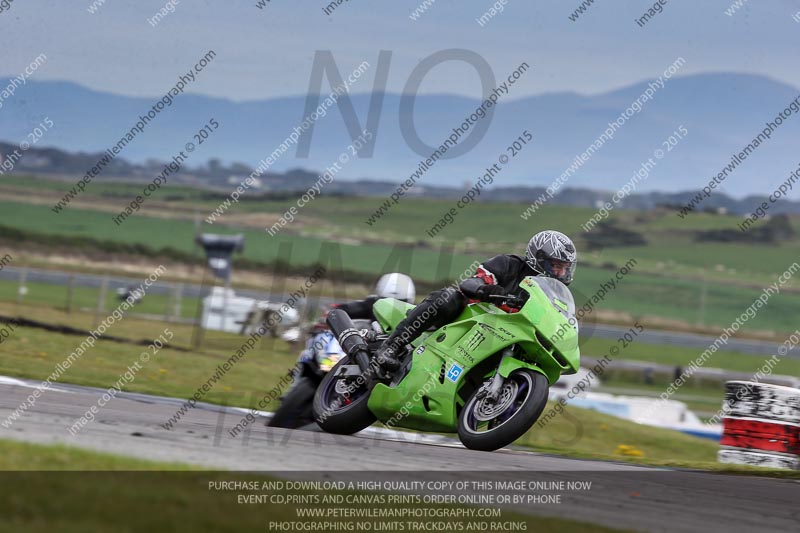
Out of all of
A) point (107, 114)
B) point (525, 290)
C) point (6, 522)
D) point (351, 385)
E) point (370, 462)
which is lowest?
point (6, 522)

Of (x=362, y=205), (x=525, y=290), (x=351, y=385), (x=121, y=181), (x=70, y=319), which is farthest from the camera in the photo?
(x=362, y=205)

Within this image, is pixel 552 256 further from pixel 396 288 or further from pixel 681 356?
pixel 681 356

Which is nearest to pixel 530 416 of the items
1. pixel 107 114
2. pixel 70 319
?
pixel 70 319

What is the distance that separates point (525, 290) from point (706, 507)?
2.72 m

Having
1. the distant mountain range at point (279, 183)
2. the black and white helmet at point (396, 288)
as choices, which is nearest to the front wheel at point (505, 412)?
the black and white helmet at point (396, 288)

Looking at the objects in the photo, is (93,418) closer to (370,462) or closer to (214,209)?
(370,462)

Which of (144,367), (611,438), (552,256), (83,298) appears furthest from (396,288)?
(83,298)

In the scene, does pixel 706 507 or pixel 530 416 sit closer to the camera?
pixel 706 507

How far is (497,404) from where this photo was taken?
353 inches

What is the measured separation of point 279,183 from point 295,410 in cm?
10172

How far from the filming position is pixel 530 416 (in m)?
8.59

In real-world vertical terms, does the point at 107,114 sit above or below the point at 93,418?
above

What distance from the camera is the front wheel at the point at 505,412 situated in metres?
8.63

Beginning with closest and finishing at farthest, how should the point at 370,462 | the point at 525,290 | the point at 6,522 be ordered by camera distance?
the point at 6,522
the point at 370,462
the point at 525,290
